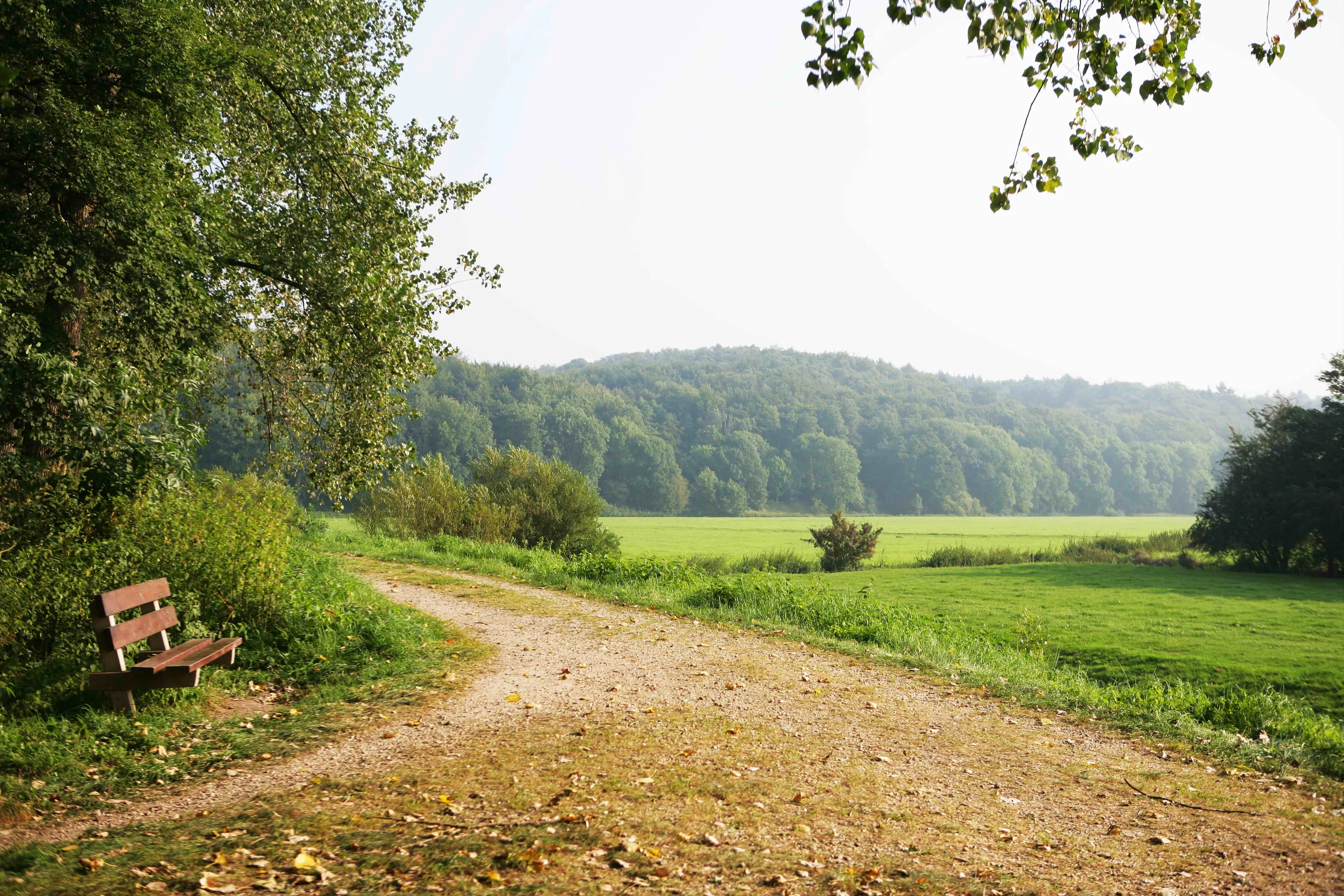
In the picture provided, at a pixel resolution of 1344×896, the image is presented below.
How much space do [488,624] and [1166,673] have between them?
38.2ft

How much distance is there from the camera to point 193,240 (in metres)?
9.40

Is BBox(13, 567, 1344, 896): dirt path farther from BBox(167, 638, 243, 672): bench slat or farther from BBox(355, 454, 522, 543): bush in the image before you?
BBox(355, 454, 522, 543): bush

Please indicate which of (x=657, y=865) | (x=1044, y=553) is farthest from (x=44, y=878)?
(x=1044, y=553)

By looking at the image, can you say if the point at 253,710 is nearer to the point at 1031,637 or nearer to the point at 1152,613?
the point at 1031,637

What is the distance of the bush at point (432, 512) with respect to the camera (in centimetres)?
2514

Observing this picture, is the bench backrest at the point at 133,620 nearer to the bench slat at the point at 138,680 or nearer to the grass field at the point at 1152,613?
the bench slat at the point at 138,680

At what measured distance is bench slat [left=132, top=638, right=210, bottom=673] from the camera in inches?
232

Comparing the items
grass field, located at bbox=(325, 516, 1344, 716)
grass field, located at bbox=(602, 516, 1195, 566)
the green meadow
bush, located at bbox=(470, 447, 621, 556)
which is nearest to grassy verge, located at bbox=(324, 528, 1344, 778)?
the green meadow

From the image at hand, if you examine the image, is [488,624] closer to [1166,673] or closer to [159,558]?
[159,558]

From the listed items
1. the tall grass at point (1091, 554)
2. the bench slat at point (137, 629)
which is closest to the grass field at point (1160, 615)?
the tall grass at point (1091, 554)

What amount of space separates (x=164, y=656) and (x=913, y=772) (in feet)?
18.7

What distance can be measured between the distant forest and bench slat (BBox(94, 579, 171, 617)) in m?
75.0

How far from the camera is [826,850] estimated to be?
14.6 feet

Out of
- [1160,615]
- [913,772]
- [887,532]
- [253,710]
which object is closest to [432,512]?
[253,710]
